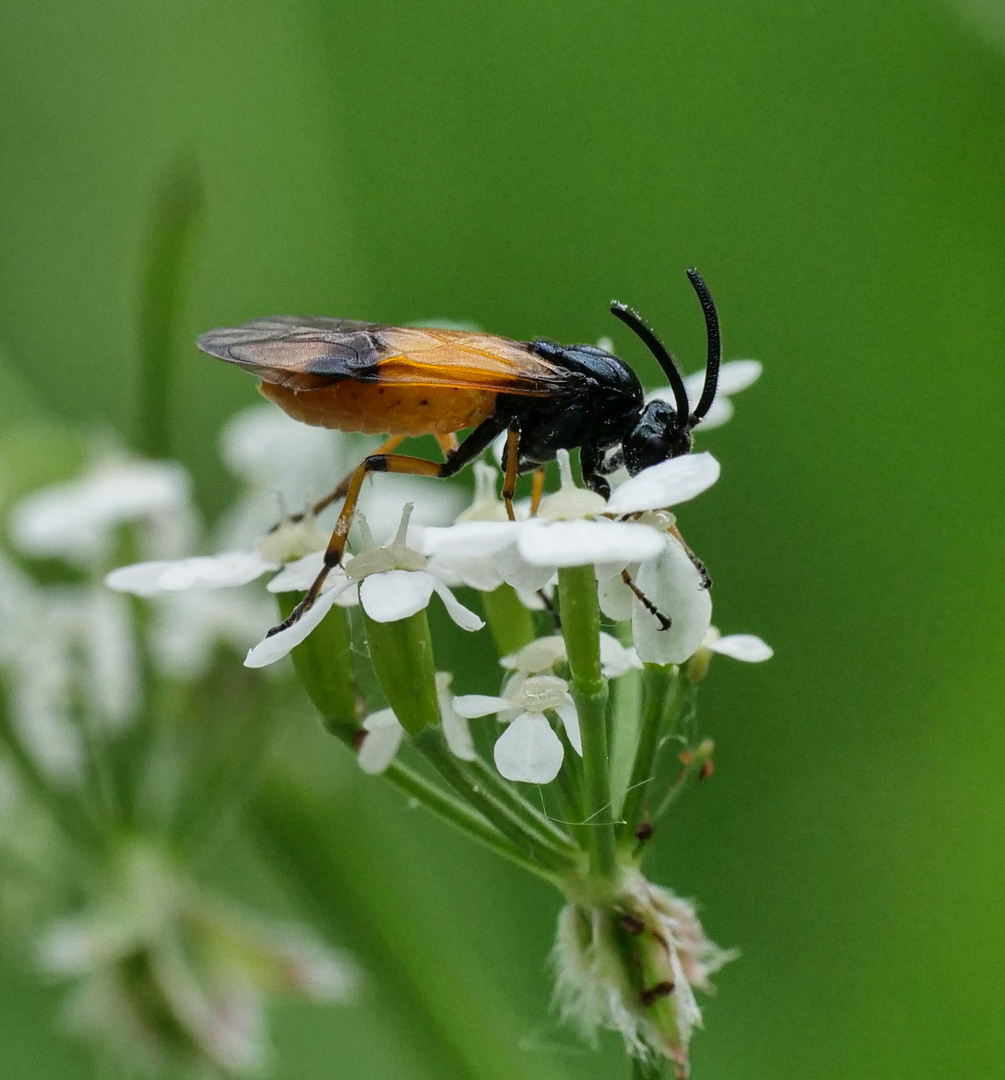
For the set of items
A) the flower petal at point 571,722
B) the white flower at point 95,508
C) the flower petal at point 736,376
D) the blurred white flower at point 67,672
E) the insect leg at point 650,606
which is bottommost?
the blurred white flower at point 67,672

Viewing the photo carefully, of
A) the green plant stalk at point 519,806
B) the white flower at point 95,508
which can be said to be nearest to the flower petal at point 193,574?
the green plant stalk at point 519,806

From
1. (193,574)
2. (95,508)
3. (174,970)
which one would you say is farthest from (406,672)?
(95,508)

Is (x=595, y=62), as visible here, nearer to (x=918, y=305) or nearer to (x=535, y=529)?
(x=918, y=305)

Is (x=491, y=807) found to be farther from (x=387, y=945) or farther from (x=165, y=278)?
(x=165, y=278)

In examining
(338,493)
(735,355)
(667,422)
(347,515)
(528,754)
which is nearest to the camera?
(528,754)

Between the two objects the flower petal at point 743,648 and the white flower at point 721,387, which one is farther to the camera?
the white flower at point 721,387

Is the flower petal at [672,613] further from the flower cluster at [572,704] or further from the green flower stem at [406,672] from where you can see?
the green flower stem at [406,672]

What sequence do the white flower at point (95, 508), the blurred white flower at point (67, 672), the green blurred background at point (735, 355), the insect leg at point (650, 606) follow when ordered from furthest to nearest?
the green blurred background at point (735, 355) → the white flower at point (95, 508) → the blurred white flower at point (67, 672) → the insect leg at point (650, 606)
